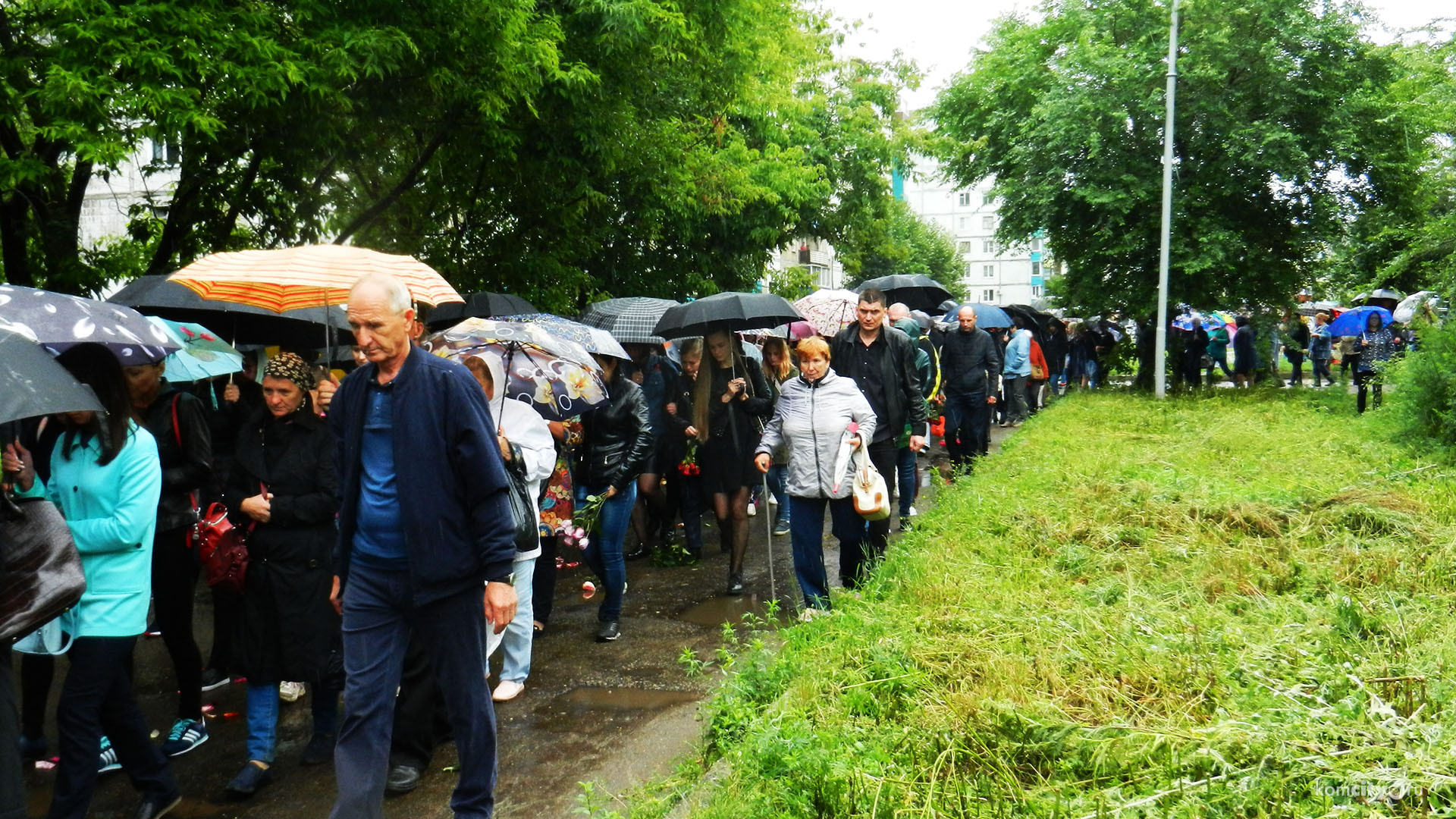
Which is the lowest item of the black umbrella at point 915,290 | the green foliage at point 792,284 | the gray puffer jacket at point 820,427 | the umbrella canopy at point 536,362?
the gray puffer jacket at point 820,427

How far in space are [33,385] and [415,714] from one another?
223 centimetres

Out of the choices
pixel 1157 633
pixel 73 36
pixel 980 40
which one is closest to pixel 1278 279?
pixel 980 40

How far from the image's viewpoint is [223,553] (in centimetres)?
515

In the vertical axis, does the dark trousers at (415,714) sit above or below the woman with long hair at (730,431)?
below

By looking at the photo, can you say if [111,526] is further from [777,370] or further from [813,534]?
[777,370]

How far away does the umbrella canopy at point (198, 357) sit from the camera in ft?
23.3

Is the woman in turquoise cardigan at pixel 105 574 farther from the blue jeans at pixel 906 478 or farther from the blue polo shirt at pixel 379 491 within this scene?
the blue jeans at pixel 906 478

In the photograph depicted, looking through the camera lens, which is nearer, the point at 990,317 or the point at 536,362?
the point at 536,362

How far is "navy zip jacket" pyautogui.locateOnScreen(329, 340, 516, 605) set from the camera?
3867 mm

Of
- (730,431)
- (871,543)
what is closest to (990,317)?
(730,431)

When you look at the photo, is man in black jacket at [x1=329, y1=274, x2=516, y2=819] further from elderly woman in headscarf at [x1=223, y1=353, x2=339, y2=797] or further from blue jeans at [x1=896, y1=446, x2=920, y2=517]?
blue jeans at [x1=896, y1=446, x2=920, y2=517]

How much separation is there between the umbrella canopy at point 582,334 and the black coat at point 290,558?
1.86m

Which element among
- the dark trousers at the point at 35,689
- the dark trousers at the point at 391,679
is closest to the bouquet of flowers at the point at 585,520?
the dark trousers at the point at 35,689

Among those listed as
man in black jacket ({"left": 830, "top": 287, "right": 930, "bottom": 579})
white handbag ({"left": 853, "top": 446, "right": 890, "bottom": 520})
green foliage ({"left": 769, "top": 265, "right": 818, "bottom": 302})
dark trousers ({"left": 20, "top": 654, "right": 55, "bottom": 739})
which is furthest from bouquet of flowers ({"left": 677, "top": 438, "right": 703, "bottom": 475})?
green foliage ({"left": 769, "top": 265, "right": 818, "bottom": 302})
